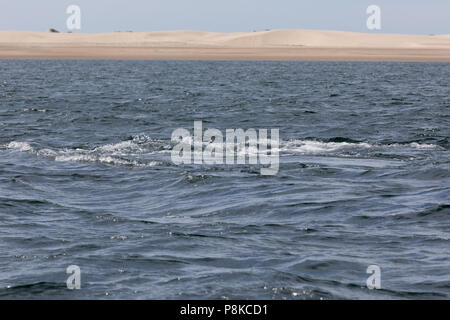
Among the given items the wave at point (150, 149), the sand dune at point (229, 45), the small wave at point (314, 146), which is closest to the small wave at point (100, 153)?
the wave at point (150, 149)

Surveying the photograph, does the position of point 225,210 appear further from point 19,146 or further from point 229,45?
point 229,45

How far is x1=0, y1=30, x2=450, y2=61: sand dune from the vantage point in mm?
119812

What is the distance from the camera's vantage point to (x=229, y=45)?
150375 mm

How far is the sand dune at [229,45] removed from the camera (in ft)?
393

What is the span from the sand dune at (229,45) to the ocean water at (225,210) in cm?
8414

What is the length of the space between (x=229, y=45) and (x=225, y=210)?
439 ft

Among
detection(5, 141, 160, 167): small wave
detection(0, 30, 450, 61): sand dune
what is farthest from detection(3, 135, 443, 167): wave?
detection(0, 30, 450, 61): sand dune

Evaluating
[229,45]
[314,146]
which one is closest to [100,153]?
[314,146]

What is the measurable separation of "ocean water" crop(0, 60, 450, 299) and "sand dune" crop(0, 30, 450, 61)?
276 feet

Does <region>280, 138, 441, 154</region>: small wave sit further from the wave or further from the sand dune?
the sand dune

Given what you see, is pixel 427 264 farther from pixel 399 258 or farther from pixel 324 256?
pixel 324 256

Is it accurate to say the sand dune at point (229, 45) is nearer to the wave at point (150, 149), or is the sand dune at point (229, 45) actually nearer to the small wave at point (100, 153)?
the wave at point (150, 149)
